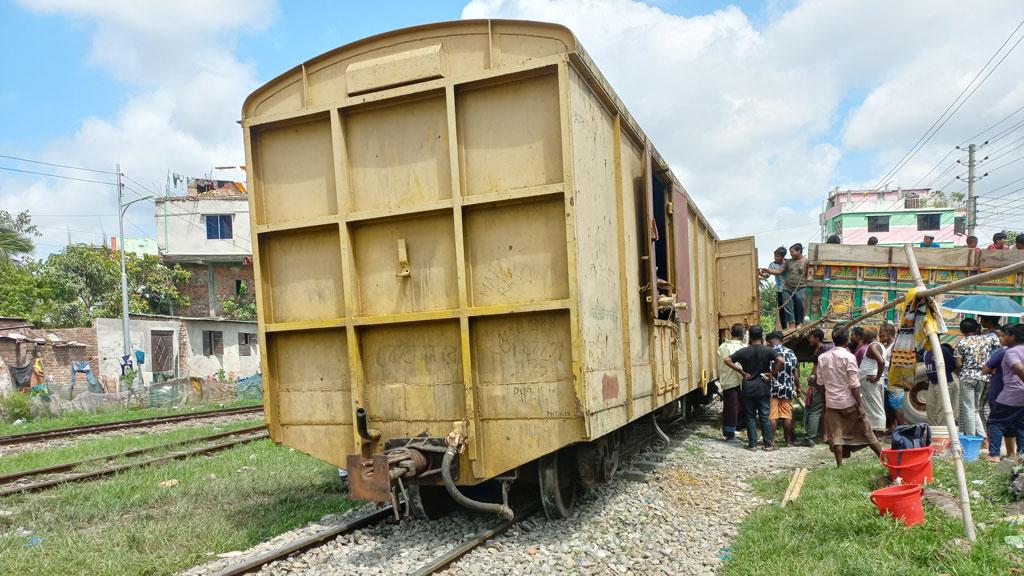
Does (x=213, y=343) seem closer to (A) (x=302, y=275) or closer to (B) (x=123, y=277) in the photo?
(B) (x=123, y=277)

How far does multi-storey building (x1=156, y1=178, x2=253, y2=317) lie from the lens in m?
34.2

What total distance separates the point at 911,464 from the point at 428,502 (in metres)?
3.81

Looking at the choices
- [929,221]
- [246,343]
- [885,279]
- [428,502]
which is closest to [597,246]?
[428,502]

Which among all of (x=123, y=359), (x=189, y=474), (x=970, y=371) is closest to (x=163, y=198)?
(x=123, y=359)

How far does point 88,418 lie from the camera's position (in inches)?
631

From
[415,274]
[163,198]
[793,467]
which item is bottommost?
[793,467]

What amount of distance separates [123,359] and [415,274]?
779 inches

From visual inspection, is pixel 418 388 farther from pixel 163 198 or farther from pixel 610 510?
pixel 163 198

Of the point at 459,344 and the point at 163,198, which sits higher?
the point at 163,198

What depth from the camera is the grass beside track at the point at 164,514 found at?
184 inches

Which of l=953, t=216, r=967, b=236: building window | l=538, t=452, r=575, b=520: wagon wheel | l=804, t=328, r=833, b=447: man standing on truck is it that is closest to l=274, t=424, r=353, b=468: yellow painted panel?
l=538, t=452, r=575, b=520: wagon wheel

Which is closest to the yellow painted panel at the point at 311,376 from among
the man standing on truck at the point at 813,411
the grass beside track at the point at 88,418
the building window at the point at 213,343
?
the man standing on truck at the point at 813,411

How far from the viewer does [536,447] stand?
439 cm

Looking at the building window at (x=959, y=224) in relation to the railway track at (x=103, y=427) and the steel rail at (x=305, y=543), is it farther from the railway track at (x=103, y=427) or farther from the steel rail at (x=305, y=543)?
the steel rail at (x=305, y=543)
